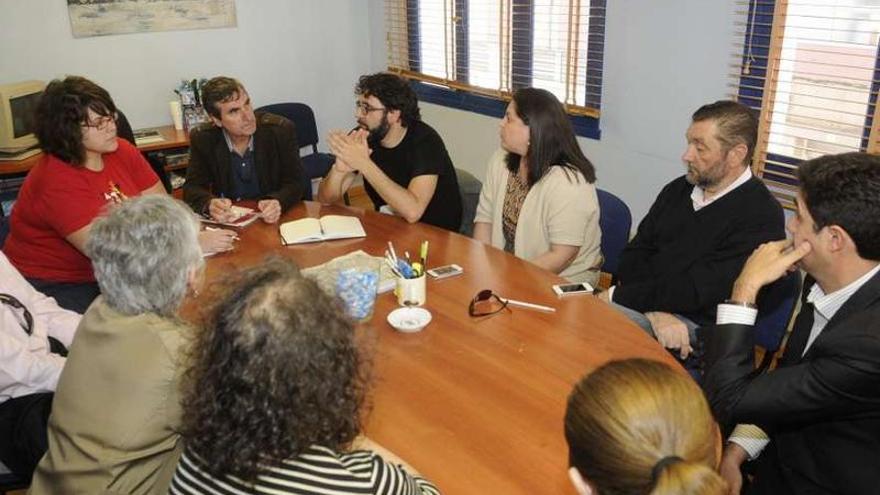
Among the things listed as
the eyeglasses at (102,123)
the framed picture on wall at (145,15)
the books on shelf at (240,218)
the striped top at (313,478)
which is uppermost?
the framed picture on wall at (145,15)

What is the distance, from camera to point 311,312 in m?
1.12

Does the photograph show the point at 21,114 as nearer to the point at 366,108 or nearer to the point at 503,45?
the point at 366,108

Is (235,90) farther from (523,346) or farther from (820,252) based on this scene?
(820,252)

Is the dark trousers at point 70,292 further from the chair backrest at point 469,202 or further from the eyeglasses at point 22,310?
the chair backrest at point 469,202

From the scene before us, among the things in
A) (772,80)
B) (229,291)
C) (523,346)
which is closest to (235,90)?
(523,346)

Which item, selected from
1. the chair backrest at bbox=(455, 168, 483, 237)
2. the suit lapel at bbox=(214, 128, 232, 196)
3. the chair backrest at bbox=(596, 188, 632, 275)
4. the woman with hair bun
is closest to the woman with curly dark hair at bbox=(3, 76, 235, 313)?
the suit lapel at bbox=(214, 128, 232, 196)

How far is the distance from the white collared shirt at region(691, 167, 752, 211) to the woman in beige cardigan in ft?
A: 1.11

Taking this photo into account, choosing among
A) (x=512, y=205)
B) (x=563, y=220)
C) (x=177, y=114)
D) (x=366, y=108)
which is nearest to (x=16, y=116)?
(x=177, y=114)

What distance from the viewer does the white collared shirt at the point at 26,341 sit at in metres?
1.78

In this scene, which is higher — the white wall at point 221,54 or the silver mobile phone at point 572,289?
the white wall at point 221,54

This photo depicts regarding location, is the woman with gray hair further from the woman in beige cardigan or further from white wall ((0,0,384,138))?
white wall ((0,0,384,138))

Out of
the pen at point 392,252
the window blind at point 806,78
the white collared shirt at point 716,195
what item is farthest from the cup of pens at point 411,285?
the window blind at point 806,78

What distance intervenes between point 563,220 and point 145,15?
132 inches

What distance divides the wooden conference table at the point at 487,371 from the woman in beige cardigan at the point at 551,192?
0.28 metres
